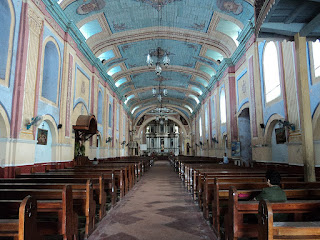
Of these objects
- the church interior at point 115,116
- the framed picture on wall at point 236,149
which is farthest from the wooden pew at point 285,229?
the framed picture on wall at point 236,149

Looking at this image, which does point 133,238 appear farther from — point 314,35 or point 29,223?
point 314,35

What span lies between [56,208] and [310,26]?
5.11m

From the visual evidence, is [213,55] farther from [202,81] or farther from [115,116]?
[115,116]

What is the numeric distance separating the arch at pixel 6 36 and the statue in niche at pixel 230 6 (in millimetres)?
7458

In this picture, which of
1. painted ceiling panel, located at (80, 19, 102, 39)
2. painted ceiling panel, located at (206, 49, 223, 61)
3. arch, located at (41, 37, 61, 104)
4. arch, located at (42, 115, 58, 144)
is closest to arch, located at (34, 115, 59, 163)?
arch, located at (42, 115, 58, 144)

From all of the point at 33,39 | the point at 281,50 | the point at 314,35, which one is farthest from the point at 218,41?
the point at 33,39

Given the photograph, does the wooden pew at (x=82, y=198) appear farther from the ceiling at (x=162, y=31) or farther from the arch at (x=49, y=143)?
the ceiling at (x=162, y=31)

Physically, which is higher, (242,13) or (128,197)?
(242,13)

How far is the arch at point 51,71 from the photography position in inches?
332

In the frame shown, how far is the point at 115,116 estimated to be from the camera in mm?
18422

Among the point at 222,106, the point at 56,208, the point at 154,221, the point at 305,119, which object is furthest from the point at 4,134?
the point at 222,106

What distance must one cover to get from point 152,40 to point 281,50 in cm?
769

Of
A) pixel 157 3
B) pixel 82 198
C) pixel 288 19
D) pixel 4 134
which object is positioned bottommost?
pixel 82 198

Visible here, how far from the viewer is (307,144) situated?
4.39 meters
